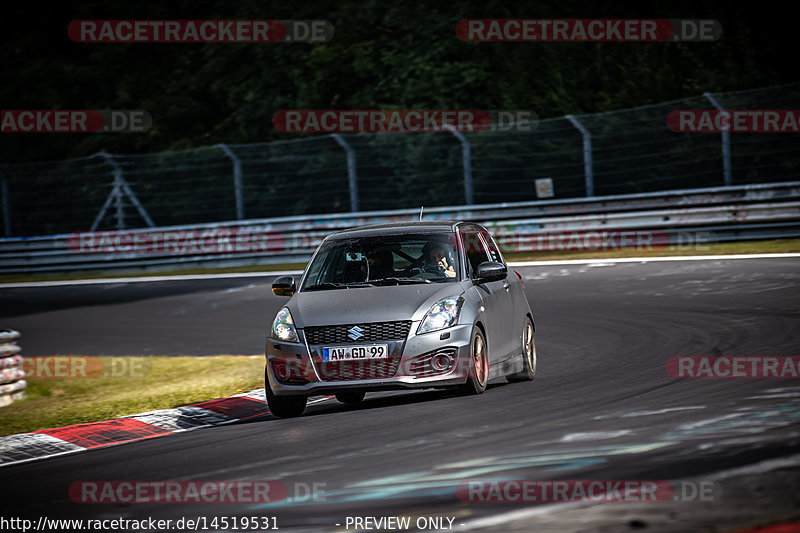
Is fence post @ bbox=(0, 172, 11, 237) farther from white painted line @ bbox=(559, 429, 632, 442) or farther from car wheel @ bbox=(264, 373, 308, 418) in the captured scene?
white painted line @ bbox=(559, 429, 632, 442)

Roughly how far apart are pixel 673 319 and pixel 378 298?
5322 mm

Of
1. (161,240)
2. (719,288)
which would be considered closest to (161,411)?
(719,288)

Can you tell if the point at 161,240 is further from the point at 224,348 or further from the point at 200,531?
the point at 200,531

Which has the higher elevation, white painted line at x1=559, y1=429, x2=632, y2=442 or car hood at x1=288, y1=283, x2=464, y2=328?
car hood at x1=288, y1=283, x2=464, y2=328

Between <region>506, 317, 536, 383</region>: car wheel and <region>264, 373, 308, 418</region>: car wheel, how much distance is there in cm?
214

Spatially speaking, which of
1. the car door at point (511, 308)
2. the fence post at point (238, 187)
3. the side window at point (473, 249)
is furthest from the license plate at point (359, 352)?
the fence post at point (238, 187)

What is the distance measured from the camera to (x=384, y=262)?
10.1 meters

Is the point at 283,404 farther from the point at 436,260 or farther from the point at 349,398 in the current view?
the point at 436,260

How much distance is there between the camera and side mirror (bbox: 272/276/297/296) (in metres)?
9.98

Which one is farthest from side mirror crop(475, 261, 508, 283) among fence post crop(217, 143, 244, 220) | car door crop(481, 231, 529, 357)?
fence post crop(217, 143, 244, 220)

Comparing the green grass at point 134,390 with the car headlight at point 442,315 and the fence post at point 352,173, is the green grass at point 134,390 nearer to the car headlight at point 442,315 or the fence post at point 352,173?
the car headlight at point 442,315

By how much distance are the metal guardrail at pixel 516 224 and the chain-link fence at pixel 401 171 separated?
1.90ft

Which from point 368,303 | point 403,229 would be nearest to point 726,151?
point 403,229

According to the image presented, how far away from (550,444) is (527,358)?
11.9 ft
